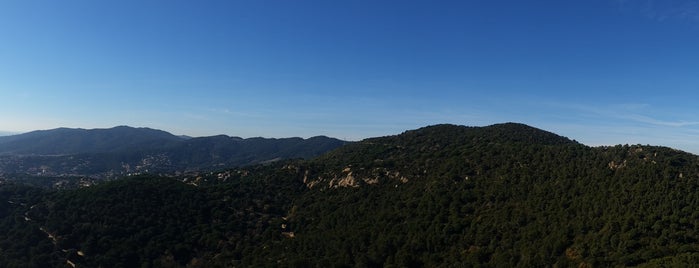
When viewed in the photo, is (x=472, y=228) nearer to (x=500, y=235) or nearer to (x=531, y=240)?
(x=500, y=235)

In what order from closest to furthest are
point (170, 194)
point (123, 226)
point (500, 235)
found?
point (500, 235) < point (123, 226) < point (170, 194)

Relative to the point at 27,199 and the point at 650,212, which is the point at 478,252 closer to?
the point at 650,212

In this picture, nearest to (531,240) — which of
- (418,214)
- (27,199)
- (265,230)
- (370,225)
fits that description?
(418,214)

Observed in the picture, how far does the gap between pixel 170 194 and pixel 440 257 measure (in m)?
70.2

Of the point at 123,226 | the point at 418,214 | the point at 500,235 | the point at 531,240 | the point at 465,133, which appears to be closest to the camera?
the point at 531,240

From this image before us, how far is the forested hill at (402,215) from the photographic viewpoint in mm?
56688

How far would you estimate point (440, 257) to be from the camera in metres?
65.1

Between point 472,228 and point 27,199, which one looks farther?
point 27,199

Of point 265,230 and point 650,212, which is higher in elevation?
point 650,212

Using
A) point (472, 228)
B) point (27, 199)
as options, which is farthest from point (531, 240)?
point (27, 199)

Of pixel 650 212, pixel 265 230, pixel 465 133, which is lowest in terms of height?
pixel 265 230

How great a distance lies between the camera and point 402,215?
8375 cm

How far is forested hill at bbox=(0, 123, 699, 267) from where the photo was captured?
56.7 meters

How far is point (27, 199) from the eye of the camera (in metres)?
109
